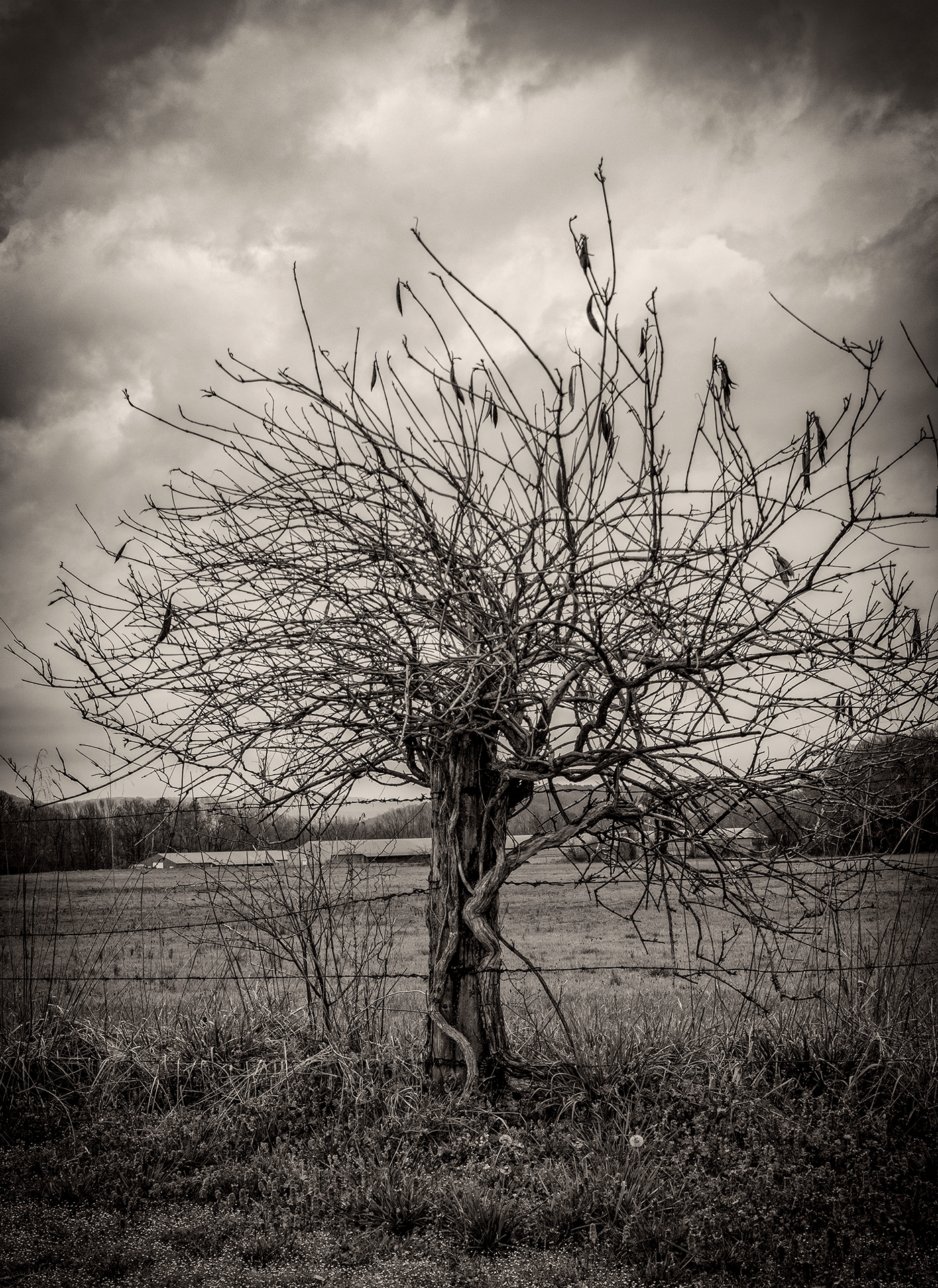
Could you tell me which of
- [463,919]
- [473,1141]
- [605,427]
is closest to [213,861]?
[463,919]

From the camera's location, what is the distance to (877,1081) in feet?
14.8

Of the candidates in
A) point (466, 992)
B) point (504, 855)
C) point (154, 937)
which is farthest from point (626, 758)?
point (154, 937)

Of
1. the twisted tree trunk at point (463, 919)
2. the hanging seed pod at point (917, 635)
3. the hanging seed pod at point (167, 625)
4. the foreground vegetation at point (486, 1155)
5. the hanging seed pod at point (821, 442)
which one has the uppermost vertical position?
the hanging seed pod at point (821, 442)

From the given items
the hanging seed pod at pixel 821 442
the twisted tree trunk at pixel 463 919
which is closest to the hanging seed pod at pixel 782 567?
the hanging seed pod at pixel 821 442

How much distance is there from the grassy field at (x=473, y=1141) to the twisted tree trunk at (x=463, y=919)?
24cm

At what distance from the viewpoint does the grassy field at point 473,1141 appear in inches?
124

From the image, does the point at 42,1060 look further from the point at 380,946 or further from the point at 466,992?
the point at 466,992

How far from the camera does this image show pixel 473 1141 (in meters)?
3.86

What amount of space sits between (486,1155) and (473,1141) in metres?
0.08

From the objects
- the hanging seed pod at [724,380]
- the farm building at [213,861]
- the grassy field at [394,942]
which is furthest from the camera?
the farm building at [213,861]

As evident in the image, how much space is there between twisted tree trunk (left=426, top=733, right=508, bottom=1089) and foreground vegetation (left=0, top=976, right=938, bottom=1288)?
24cm

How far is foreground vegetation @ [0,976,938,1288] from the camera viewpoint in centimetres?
314

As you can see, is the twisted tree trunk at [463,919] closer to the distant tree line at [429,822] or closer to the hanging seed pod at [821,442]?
the distant tree line at [429,822]

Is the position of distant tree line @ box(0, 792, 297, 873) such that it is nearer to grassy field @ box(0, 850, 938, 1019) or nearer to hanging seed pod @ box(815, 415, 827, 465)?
grassy field @ box(0, 850, 938, 1019)
